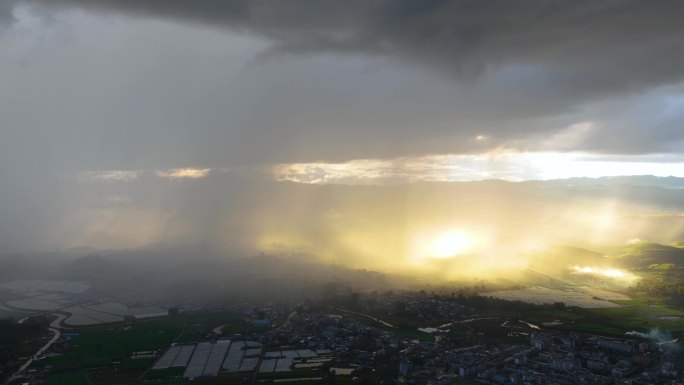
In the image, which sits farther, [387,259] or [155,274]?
[387,259]

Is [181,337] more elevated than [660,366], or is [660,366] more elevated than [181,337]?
[660,366]

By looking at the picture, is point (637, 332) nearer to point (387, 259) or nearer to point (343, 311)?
point (343, 311)

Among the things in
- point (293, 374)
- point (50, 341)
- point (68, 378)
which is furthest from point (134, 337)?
point (293, 374)

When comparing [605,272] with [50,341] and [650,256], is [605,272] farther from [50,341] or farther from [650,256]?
[50,341]

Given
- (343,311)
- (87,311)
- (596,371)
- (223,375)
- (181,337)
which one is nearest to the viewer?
(596,371)

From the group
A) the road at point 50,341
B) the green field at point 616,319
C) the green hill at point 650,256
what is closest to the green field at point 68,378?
the road at point 50,341

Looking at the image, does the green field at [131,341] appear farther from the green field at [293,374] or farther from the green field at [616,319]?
the green field at [616,319]

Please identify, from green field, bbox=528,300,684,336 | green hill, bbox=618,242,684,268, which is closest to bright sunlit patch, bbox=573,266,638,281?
green hill, bbox=618,242,684,268

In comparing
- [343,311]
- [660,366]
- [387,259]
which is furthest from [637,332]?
[387,259]
